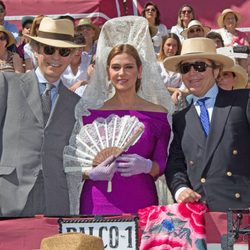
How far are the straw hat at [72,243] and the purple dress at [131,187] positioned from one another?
2.04 metres

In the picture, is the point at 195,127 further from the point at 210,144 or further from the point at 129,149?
the point at 129,149

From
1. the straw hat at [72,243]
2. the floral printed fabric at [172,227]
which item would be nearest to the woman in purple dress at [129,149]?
the floral printed fabric at [172,227]

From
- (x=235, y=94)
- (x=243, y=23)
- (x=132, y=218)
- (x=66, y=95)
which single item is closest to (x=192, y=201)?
(x=132, y=218)

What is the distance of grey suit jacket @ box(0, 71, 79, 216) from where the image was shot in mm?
6074

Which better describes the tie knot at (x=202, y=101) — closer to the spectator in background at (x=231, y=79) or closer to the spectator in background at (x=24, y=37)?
the spectator in background at (x=231, y=79)

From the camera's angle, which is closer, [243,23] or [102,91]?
[102,91]

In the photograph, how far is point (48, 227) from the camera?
5.67m

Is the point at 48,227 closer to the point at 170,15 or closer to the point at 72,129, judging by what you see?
the point at 72,129

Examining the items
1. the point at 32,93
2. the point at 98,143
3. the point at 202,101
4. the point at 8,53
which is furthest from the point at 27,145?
the point at 8,53

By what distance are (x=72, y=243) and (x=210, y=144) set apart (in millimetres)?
2005

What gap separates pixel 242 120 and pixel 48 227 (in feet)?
5.14

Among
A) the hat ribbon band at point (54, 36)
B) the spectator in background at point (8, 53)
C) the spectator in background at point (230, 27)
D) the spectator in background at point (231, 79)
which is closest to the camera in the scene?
the hat ribbon band at point (54, 36)

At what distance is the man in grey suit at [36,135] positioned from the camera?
19.9ft

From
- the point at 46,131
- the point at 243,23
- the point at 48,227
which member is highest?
the point at 243,23
